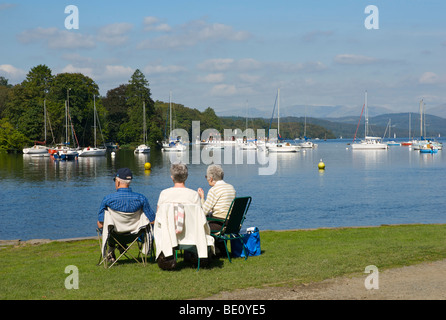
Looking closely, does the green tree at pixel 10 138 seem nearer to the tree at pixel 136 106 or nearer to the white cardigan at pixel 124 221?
the tree at pixel 136 106

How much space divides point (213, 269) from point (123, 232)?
5.88 ft

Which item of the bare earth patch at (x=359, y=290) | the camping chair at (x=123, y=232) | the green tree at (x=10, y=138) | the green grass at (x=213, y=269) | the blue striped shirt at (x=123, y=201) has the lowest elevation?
the green grass at (x=213, y=269)

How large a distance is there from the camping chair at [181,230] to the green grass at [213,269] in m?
0.39

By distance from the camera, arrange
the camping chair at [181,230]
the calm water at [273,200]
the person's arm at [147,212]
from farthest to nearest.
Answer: the calm water at [273,200], the person's arm at [147,212], the camping chair at [181,230]

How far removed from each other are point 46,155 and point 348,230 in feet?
278

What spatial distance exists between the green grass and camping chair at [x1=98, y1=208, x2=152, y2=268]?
Answer: 0.27 meters

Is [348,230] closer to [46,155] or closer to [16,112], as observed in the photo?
[46,155]

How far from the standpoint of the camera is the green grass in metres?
7.30

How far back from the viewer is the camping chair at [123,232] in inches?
358

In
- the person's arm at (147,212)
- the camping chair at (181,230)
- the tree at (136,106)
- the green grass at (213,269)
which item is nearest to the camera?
the green grass at (213,269)

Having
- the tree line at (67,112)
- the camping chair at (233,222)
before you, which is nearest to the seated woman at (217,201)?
the camping chair at (233,222)

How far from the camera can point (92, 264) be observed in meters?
9.79


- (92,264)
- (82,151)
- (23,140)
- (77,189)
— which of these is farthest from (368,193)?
(23,140)
